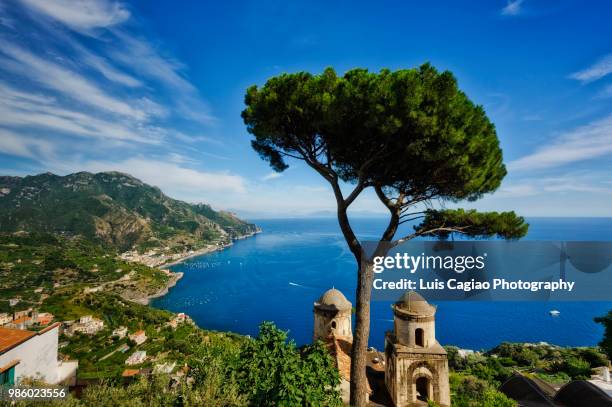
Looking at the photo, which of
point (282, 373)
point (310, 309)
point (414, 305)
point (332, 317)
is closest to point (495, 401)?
point (414, 305)

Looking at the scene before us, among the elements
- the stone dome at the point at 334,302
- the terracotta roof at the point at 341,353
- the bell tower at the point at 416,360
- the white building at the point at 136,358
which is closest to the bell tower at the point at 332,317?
the stone dome at the point at 334,302

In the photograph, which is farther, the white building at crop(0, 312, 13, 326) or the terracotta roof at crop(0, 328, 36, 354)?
the white building at crop(0, 312, 13, 326)

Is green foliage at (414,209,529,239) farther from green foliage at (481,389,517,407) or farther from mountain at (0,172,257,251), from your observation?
mountain at (0,172,257,251)

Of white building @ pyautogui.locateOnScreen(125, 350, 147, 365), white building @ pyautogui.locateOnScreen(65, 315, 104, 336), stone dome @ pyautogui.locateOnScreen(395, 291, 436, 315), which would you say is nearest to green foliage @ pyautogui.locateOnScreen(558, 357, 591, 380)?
stone dome @ pyautogui.locateOnScreen(395, 291, 436, 315)

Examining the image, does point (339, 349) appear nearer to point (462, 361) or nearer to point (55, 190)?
point (462, 361)

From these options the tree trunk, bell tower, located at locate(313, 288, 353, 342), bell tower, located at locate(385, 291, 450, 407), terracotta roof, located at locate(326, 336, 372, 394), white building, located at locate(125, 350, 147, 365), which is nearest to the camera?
the tree trunk

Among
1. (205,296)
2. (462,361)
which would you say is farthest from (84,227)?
(462,361)

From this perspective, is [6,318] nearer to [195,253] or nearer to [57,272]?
[57,272]
